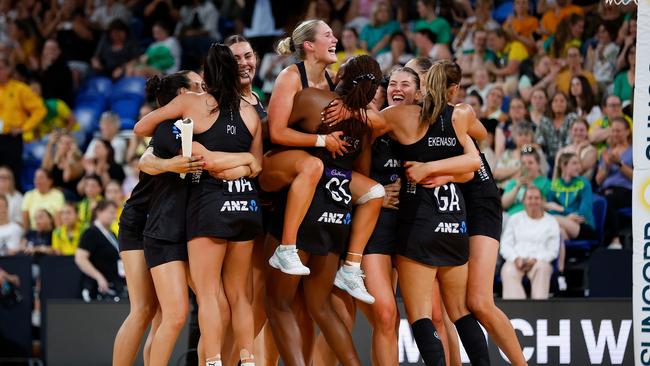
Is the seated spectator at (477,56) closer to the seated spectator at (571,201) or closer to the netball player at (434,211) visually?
the seated spectator at (571,201)

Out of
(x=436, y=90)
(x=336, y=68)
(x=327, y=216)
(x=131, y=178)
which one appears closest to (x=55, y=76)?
(x=131, y=178)

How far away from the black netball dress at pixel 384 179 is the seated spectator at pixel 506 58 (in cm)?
537

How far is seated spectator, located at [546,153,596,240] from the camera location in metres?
10.4

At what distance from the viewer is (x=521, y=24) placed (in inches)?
500

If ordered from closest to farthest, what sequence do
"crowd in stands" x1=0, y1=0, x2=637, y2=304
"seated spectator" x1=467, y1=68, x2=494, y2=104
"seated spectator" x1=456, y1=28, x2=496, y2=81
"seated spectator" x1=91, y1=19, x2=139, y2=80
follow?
"crowd in stands" x1=0, y1=0, x2=637, y2=304 < "seated spectator" x1=467, y1=68, x2=494, y2=104 < "seated spectator" x1=456, y1=28, x2=496, y2=81 < "seated spectator" x1=91, y1=19, x2=139, y2=80

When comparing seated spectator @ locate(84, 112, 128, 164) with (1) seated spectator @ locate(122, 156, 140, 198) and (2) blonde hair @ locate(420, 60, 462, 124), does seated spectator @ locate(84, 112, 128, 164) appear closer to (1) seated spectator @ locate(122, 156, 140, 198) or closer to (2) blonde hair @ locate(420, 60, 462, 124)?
(1) seated spectator @ locate(122, 156, 140, 198)

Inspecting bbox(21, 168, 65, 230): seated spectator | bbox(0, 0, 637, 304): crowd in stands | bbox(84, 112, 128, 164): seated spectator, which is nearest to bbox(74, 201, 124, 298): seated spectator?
bbox(0, 0, 637, 304): crowd in stands

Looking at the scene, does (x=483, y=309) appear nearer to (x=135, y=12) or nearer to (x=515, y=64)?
(x=515, y=64)

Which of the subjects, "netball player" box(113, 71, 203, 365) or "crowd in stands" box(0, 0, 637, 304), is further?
"crowd in stands" box(0, 0, 637, 304)

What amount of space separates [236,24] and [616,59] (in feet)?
18.2

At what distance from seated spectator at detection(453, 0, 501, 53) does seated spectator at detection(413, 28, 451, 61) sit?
0.65ft

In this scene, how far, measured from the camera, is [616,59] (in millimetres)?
11750

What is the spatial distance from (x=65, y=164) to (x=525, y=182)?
5.70 m

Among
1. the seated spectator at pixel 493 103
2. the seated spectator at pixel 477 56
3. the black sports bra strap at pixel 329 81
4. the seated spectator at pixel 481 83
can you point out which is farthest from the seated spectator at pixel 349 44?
the black sports bra strap at pixel 329 81
